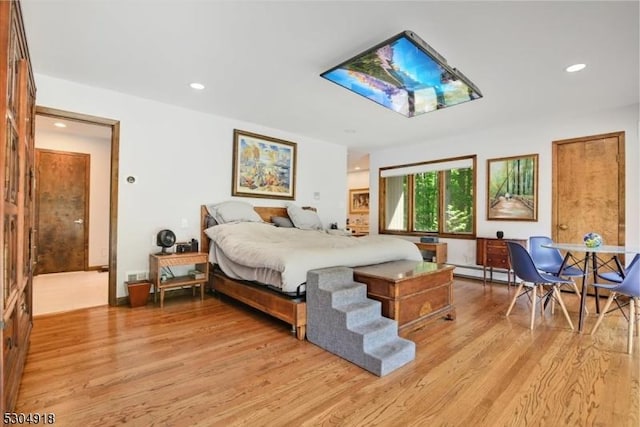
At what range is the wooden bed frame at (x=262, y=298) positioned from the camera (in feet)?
8.81

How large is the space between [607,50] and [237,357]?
3.95 meters

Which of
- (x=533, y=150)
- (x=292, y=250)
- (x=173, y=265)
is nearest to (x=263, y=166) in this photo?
(x=173, y=265)

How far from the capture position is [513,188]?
4.88 meters

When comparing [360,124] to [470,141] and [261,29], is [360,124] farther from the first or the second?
[261,29]

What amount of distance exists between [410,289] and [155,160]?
3404 millimetres

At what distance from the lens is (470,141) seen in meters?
5.35

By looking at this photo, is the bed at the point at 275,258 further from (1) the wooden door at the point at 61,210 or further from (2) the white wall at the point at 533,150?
(1) the wooden door at the point at 61,210

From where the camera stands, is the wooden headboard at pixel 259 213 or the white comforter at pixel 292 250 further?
the wooden headboard at pixel 259 213

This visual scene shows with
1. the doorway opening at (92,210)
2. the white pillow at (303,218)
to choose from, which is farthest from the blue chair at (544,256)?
the doorway opening at (92,210)

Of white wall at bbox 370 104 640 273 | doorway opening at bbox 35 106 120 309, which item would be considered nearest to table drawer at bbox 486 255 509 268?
white wall at bbox 370 104 640 273

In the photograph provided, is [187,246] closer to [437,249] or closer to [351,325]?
[351,325]

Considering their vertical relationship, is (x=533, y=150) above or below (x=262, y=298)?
above

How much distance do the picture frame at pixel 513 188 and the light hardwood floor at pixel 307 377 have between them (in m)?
2.05

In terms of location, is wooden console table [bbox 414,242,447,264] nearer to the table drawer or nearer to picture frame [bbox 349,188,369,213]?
the table drawer
